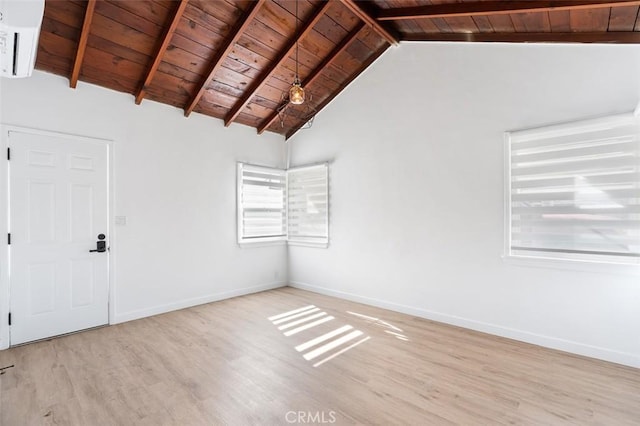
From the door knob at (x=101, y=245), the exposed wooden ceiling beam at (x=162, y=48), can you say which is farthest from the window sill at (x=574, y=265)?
the door knob at (x=101, y=245)

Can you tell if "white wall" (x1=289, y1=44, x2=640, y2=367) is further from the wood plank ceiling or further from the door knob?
the door knob

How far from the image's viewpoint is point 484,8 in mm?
3043

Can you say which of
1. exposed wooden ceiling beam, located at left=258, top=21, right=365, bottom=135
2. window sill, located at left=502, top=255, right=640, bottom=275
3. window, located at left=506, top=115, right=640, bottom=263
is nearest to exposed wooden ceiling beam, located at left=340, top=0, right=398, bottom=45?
exposed wooden ceiling beam, located at left=258, top=21, right=365, bottom=135

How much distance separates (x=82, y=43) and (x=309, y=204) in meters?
3.60

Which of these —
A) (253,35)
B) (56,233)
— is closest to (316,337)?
(56,233)

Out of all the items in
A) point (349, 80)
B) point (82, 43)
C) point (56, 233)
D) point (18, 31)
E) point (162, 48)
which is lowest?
point (56, 233)

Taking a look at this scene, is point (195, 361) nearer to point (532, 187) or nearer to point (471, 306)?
point (471, 306)

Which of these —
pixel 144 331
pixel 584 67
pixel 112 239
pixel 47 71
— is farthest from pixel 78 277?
pixel 584 67

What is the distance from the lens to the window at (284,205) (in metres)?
5.29

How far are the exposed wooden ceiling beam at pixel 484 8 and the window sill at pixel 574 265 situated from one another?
2154mm

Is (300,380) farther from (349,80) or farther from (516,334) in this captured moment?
(349,80)

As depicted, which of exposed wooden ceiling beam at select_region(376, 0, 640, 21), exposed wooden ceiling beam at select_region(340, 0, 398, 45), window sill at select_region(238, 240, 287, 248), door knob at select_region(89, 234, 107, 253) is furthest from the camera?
window sill at select_region(238, 240, 287, 248)

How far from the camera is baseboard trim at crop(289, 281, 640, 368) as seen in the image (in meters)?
2.88

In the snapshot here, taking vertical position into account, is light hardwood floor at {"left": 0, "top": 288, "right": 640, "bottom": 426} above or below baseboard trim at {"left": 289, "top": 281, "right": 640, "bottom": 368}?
below
